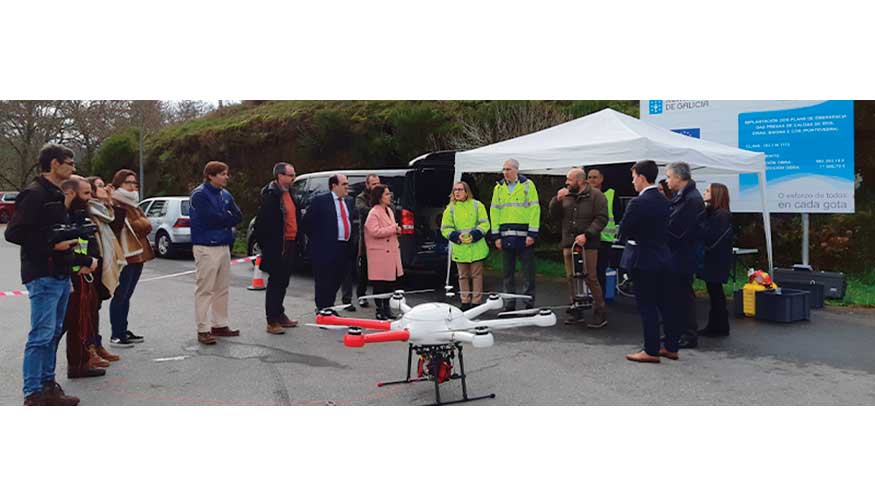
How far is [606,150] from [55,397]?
19.4 ft

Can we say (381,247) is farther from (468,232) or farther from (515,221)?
(515,221)

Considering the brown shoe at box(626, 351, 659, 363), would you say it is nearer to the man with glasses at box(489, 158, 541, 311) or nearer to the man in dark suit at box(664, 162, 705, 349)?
the man in dark suit at box(664, 162, 705, 349)

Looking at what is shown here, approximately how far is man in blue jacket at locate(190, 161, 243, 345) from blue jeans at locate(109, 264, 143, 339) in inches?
23.4

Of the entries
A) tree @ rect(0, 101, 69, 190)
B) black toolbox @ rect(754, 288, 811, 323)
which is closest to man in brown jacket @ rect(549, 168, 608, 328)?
black toolbox @ rect(754, 288, 811, 323)

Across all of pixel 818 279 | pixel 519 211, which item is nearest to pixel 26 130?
pixel 519 211

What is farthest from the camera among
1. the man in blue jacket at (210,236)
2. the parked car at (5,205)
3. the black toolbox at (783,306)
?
the parked car at (5,205)

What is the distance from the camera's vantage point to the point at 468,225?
8570mm

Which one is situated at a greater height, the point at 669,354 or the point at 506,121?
the point at 506,121

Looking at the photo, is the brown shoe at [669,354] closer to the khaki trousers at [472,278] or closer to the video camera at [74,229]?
the khaki trousers at [472,278]

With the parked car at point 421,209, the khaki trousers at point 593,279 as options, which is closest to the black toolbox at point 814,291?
the khaki trousers at point 593,279

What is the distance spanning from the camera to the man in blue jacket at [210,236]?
7.14 meters

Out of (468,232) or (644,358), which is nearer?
(644,358)

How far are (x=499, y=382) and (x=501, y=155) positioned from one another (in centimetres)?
374

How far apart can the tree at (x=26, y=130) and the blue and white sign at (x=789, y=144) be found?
19.6 metres
